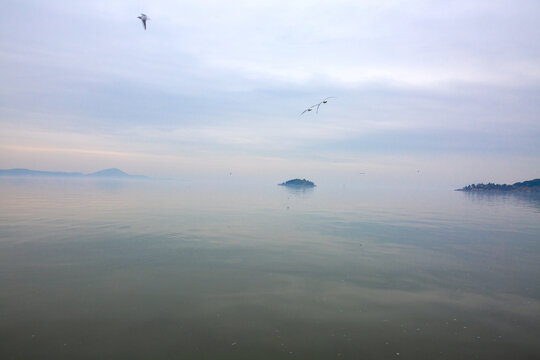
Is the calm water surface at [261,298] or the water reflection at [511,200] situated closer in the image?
the calm water surface at [261,298]

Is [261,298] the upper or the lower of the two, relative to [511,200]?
lower

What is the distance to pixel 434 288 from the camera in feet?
52.3

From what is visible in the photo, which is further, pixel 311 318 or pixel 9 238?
pixel 9 238

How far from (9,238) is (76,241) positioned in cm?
583

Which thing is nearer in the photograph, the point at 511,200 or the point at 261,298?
the point at 261,298

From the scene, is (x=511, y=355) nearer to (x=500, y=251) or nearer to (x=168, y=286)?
(x=168, y=286)

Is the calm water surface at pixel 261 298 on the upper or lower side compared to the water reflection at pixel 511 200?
lower

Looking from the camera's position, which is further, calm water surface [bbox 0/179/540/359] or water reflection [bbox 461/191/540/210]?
water reflection [bbox 461/191/540/210]

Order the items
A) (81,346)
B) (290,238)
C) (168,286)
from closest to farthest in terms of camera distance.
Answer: (81,346) < (168,286) < (290,238)

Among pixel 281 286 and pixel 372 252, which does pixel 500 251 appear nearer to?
pixel 372 252

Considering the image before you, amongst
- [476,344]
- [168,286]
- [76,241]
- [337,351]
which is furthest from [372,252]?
[76,241]

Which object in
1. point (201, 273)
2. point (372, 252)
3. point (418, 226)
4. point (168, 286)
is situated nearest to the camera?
point (168, 286)

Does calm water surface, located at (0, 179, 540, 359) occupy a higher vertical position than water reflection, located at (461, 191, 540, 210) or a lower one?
lower

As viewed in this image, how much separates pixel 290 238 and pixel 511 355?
1892 centimetres
